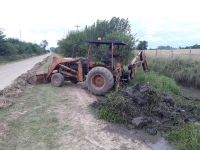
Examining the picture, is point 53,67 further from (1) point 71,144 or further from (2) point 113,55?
(1) point 71,144

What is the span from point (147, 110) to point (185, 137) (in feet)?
6.33

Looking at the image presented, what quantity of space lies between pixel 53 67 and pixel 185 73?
8.42 metres

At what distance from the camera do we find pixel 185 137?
5461mm

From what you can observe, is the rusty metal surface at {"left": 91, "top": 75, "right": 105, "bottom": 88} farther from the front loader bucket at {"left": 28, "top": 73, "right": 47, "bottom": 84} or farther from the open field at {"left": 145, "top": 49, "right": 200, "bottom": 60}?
the open field at {"left": 145, "top": 49, "right": 200, "bottom": 60}

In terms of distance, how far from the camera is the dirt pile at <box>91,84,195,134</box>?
21.1ft

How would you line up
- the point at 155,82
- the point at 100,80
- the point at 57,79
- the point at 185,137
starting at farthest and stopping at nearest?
the point at 155,82, the point at 57,79, the point at 100,80, the point at 185,137

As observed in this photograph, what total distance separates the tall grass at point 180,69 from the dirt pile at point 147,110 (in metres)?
7.30

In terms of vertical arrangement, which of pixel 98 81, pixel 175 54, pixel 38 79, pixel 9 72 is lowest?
pixel 9 72

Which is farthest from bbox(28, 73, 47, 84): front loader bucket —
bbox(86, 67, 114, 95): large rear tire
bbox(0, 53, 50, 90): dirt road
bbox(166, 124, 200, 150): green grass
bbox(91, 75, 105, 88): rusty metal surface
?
bbox(166, 124, 200, 150): green grass

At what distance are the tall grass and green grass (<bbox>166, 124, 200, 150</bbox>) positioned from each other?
31.0ft

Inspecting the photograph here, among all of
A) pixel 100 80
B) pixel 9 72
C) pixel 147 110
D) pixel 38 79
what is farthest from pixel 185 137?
pixel 9 72

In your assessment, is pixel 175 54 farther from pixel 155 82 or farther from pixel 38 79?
pixel 38 79

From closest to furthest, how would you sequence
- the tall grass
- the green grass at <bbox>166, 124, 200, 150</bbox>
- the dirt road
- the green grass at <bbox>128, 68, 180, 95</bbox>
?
the green grass at <bbox>166, 124, 200, 150</bbox> → the green grass at <bbox>128, 68, 180, 95</bbox> → the dirt road → the tall grass

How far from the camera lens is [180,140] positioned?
5.43 m
